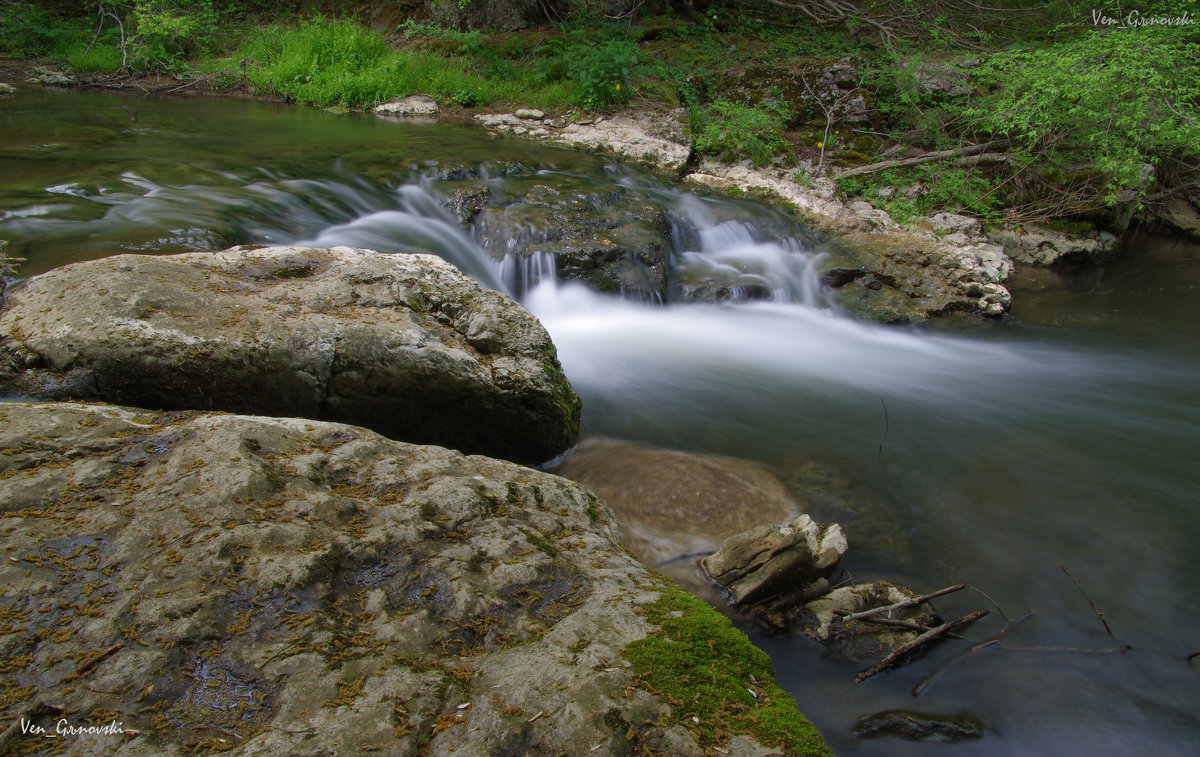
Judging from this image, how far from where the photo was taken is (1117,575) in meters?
4.07

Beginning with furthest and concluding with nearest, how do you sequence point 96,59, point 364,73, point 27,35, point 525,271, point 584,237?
point 27,35
point 96,59
point 364,73
point 584,237
point 525,271

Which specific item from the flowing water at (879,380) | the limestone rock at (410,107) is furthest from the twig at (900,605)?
the limestone rock at (410,107)

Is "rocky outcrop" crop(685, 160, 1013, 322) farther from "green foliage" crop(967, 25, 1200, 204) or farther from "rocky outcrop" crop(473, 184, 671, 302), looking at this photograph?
"rocky outcrop" crop(473, 184, 671, 302)

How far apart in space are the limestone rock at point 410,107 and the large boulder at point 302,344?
11.0 m

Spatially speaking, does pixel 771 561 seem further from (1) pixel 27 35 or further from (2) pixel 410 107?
(1) pixel 27 35

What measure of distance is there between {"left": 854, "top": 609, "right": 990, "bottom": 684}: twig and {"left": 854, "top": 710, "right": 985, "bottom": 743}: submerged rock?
215 millimetres

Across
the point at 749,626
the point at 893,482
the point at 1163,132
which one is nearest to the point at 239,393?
the point at 749,626

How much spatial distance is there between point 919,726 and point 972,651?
2.30 feet

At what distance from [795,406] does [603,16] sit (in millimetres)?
14347

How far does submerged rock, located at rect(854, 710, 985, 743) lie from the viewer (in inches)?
114

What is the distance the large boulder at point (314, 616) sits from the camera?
1598mm

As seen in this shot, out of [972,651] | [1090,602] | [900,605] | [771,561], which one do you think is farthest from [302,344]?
[1090,602]

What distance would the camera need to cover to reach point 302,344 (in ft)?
11.1

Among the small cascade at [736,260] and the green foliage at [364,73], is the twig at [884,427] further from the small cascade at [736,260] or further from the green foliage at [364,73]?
the green foliage at [364,73]
